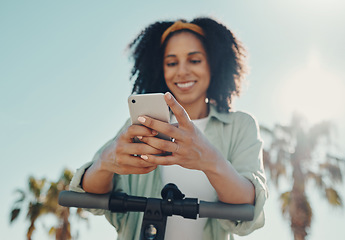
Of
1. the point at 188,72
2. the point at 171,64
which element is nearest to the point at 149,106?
the point at 188,72

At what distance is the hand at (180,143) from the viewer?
48.0 inches

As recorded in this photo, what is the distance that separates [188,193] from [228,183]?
0.71 metres

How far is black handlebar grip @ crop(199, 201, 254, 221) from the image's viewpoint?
4.70 ft

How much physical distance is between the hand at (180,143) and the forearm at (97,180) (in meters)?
0.35

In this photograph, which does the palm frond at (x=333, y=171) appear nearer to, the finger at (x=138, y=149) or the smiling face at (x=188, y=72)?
the smiling face at (x=188, y=72)

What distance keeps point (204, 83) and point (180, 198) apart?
1172 mm

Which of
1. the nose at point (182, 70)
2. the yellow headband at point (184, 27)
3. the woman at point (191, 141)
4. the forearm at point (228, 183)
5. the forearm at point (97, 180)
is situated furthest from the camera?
the yellow headband at point (184, 27)

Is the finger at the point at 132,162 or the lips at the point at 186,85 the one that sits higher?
the lips at the point at 186,85

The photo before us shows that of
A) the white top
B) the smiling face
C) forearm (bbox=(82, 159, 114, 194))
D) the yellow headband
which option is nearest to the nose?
the smiling face

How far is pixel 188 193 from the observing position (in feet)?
6.96

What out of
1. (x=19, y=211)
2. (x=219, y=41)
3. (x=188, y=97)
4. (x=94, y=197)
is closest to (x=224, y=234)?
(x=94, y=197)

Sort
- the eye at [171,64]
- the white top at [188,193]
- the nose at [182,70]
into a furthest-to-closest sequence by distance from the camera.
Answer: the eye at [171,64] < the nose at [182,70] < the white top at [188,193]

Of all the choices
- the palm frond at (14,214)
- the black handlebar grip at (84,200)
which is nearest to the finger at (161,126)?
the black handlebar grip at (84,200)

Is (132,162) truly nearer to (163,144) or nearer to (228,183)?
(163,144)
